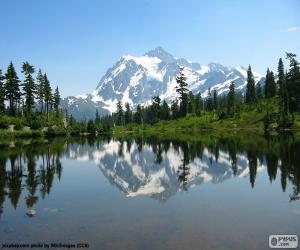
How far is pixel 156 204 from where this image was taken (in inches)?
901

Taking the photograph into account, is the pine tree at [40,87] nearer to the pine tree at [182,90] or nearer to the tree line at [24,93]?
the tree line at [24,93]

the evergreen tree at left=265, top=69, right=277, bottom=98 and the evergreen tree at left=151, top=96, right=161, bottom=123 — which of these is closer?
the evergreen tree at left=265, top=69, right=277, bottom=98

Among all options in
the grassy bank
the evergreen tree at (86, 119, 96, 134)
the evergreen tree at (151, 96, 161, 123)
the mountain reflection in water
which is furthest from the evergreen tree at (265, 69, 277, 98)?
the mountain reflection in water

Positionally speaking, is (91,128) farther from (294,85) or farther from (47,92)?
(294,85)

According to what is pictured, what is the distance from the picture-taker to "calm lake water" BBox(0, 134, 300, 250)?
16375 millimetres

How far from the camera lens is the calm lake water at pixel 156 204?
16.4 meters

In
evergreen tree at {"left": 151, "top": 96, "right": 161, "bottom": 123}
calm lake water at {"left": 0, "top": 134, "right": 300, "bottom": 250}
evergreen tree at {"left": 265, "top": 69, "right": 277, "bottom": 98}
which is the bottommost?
calm lake water at {"left": 0, "top": 134, "right": 300, "bottom": 250}

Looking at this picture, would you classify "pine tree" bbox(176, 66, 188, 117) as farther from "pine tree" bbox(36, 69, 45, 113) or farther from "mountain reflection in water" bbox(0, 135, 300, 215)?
"mountain reflection in water" bbox(0, 135, 300, 215)

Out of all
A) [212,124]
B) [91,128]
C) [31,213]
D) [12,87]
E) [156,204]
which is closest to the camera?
[31,213]

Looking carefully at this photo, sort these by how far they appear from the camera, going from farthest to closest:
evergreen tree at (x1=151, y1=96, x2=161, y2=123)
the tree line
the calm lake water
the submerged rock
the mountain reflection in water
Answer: evergreen tree at (x1=151, y1=96, x2=161, y2=123)
the tree line
the mountain reflection in water
the submerged rock
the calm lake water

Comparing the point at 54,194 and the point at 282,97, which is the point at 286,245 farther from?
the point at 282,97

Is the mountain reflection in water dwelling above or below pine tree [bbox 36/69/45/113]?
below

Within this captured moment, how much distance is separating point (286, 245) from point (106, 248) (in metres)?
7.42

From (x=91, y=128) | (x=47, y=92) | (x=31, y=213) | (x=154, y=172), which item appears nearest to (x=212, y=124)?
(x=91, y=128)
